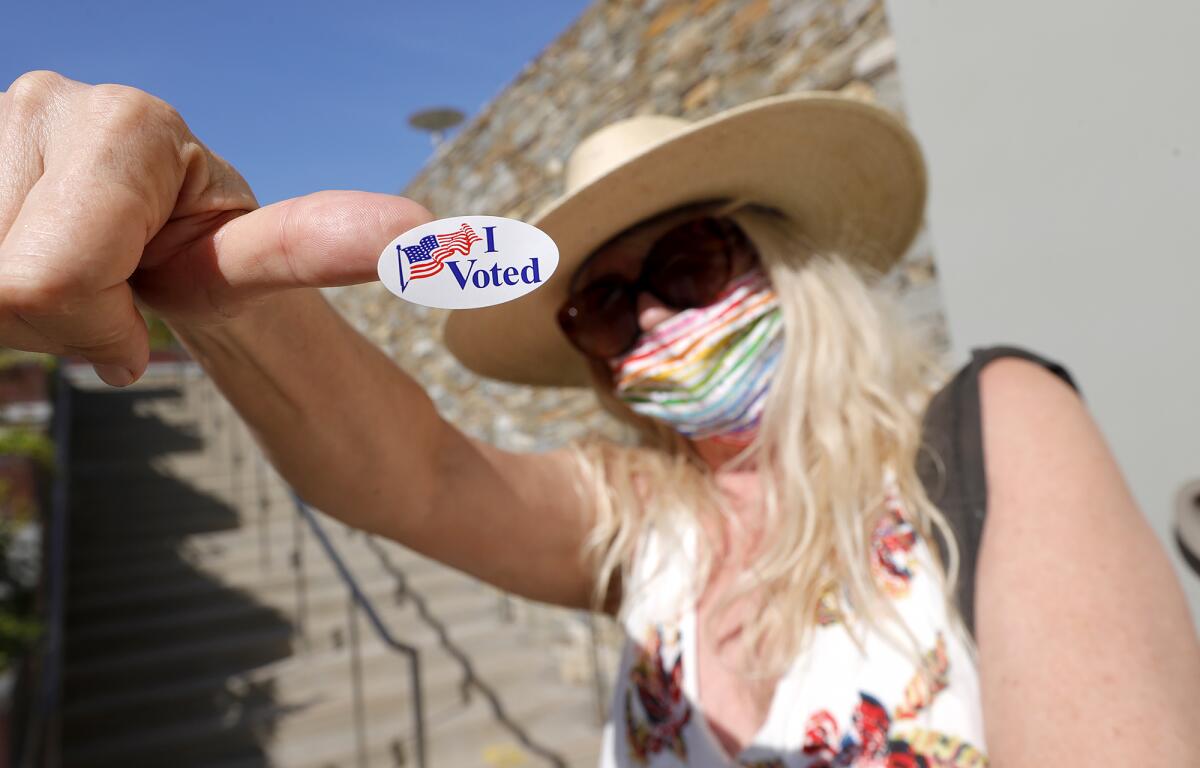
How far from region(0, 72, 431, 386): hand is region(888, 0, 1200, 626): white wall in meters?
1.98

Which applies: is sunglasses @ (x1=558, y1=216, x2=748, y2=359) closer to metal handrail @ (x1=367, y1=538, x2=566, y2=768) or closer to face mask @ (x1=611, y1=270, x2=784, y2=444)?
face mask @ (x1=611, y1=270, x2=784, y2=444)

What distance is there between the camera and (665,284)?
4.83 ft

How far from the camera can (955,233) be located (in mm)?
2498

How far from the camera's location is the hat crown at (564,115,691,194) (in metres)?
1.47

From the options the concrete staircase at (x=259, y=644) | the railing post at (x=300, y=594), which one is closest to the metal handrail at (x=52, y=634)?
the concrete staircase at (x=259, y=644)

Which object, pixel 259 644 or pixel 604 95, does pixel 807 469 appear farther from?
pixel 259 644

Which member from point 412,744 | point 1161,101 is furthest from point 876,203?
point 412,744

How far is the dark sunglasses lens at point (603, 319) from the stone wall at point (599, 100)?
0.36 m

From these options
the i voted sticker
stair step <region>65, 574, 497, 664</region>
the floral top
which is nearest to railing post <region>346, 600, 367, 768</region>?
stair step <region>65, 574, 497, 664</region>

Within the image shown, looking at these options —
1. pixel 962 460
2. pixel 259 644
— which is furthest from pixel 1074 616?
pixel 259 644

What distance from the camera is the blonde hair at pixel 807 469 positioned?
1.20 meters

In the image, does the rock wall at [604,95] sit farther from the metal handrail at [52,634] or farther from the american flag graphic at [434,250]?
the metal handrail at [52,634]

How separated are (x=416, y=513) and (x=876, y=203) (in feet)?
4.39

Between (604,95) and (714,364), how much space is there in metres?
3.74
